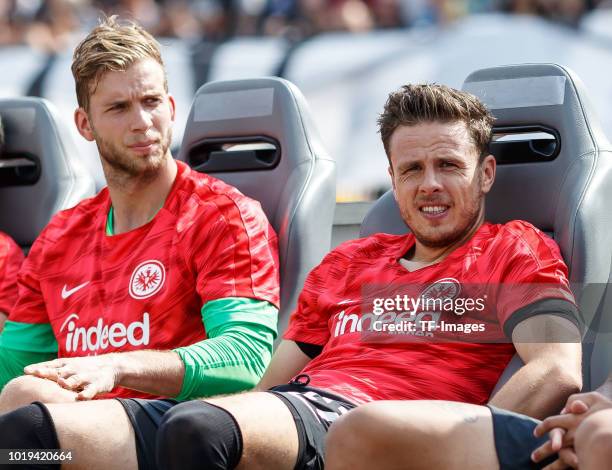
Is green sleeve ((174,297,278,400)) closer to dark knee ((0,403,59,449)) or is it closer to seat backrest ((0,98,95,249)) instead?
dark knee ((0,403,59,449))

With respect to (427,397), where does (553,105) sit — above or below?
above

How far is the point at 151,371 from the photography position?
2.70m

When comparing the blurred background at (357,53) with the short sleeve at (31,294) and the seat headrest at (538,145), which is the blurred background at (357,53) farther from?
the seat headrest at (538,145)

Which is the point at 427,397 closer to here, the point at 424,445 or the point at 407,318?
the point at 407,318

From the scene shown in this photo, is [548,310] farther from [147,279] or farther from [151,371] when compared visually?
[147,279]

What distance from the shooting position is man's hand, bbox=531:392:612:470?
208 cm

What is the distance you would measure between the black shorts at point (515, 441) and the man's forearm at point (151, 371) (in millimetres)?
850

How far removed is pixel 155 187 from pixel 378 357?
870mm

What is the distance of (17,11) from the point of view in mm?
8273

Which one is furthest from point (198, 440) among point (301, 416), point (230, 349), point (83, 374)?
point (230, 349)

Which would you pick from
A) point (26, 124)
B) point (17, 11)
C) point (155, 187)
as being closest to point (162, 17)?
point (17, 11)

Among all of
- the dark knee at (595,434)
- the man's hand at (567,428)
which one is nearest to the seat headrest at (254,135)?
the man's hand at (567,428)

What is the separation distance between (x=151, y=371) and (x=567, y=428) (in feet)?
3.31

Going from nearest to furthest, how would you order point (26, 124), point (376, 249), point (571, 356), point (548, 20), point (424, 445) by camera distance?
point (424, 445)
point (571, 356)
point (376, 249)
point (26, 124)
point (548, 20)
